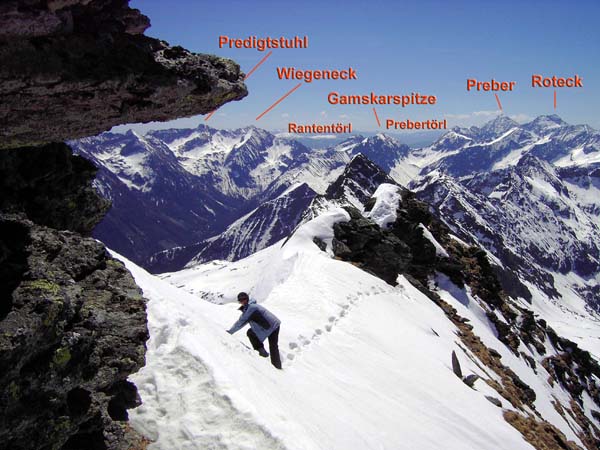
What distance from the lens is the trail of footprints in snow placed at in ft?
55.2

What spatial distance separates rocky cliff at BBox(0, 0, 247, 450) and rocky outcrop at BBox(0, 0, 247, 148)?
0.02 meters

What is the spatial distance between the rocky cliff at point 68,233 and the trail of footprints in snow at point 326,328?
801 centimetres

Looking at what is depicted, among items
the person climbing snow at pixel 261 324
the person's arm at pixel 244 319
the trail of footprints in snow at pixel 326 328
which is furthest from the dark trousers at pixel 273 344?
the trail of footprints in snow at pixel 326 328

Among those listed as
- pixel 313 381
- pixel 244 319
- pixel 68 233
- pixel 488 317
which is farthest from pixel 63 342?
pixel 488 317

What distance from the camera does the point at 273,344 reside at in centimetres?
1483

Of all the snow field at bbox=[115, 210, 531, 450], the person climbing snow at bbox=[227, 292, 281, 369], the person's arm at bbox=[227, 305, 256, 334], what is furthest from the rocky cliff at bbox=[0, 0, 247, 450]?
the person climbing snow at bbox=[227, 292, 281, 369]

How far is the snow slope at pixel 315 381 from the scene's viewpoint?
392 inches

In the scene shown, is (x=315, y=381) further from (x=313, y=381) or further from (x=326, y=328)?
(x=326, y=328)

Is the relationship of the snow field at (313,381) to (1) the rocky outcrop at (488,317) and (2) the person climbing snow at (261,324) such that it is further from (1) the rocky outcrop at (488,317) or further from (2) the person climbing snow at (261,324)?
(1) the rocky outcrop at (488,317)

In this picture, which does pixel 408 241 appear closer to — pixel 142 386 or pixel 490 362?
pixel 490 362

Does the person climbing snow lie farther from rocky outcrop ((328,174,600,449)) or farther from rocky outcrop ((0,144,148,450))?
rocky outcrop ((328,174,600,449))

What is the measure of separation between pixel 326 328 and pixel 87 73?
1615cm

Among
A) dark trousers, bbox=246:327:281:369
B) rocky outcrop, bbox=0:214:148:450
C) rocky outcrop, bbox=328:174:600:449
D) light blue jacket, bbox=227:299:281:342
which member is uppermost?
rocky outcrop, bbox=328:174:600:449

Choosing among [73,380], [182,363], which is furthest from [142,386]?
[73,380]
